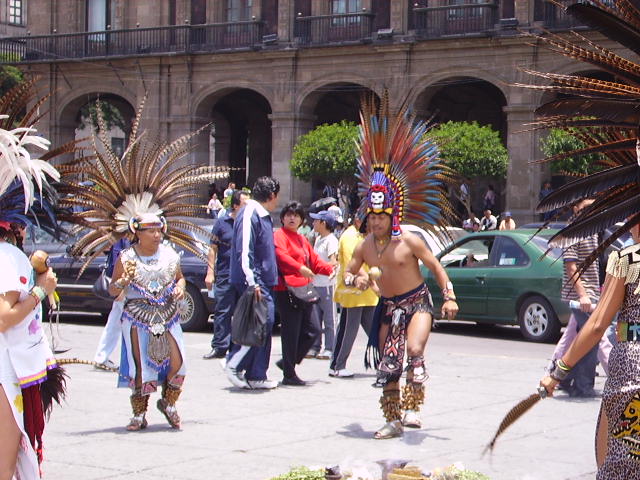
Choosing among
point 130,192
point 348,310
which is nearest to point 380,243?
point 130,192

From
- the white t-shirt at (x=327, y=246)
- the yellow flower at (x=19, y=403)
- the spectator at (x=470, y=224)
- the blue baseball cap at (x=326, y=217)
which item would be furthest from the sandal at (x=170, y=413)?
the spectator at (x=470, y=224)

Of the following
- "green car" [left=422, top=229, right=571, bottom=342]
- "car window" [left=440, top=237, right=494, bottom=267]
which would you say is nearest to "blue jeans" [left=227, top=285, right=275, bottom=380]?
"green car" [left=422, top=229, right=571, bottom=342]

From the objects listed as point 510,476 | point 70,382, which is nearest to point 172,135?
point 70,382

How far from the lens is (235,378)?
11219 millimetres

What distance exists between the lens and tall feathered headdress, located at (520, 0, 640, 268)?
512 cm

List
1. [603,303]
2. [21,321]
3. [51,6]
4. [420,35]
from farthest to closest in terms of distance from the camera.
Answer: [51,6] → [420,35] → [21,321] → [603,303]

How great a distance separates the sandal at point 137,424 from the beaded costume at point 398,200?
1.79 meters

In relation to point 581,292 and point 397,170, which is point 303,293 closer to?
point 397,170

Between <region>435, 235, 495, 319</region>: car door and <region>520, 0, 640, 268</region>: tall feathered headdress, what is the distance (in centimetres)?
1070

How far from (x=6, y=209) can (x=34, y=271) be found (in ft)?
1.15

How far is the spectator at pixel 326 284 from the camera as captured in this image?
14.0 meters

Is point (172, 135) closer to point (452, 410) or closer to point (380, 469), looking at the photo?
point (452, 410)

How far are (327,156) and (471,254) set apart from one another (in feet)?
63.3

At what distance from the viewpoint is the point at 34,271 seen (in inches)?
247
